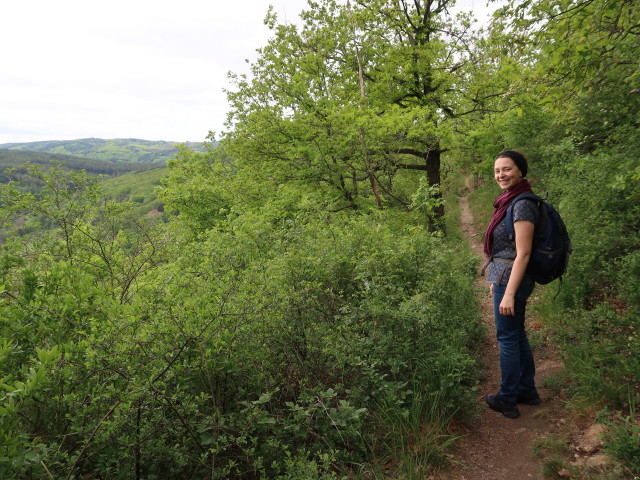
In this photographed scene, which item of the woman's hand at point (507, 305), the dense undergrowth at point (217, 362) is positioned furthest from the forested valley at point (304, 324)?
the woman's hand at point (507, 305)

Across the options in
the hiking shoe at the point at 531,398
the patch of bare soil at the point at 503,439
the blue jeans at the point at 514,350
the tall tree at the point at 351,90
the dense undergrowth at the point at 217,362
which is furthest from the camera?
the tall tree at the point at 351,90

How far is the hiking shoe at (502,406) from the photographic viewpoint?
11.0ft

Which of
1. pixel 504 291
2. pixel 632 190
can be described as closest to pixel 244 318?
pixel 504 291

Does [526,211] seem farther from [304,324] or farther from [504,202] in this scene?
[304,324]

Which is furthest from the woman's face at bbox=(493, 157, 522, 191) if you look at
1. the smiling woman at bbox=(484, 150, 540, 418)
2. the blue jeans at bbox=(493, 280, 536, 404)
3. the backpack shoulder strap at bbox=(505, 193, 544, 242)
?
the blue jeans at bbox=(493, 280, 536, 404)

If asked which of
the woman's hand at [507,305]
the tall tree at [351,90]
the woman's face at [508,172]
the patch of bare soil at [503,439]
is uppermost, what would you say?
the tall tree at [351,90]

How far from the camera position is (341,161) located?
10.5 m

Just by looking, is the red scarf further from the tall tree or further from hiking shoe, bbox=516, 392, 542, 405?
the tall tree

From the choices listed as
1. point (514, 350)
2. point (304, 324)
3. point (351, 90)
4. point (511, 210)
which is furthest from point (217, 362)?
point (351, 90)

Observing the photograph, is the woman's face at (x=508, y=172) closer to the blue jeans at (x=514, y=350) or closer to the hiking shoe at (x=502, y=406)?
the blue jeans at (x=514, y=350)

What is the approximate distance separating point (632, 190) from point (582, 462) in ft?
15.3

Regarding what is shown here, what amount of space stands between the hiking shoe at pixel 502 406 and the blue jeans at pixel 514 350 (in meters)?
0.05

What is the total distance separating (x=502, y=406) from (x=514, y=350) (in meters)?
0.66

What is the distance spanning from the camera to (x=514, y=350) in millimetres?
3291
